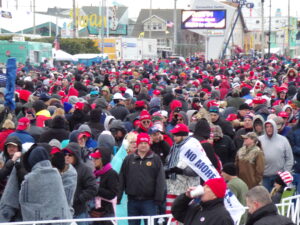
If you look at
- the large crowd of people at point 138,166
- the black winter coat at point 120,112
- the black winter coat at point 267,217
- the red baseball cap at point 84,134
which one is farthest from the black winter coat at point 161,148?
the black winter coat at point 120,112

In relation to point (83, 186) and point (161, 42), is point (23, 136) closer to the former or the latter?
point (83, 186)

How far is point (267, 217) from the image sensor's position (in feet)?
21.8

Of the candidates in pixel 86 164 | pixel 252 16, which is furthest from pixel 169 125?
pixel 252 16

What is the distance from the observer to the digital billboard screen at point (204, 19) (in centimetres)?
7006

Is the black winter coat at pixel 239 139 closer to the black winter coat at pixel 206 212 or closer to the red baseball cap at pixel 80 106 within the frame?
the red baseball cap at pixel 80 106

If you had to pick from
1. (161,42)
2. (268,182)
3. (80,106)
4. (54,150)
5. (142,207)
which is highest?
(54,150)

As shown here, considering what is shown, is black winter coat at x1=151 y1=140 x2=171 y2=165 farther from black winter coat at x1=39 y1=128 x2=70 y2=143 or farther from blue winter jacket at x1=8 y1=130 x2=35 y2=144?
blue winter jacket at x1=8 y1=130 x2=35 y2=144

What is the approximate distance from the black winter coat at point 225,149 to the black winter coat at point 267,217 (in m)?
5.08

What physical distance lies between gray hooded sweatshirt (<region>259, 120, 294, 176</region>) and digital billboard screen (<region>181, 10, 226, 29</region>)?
5842 cm

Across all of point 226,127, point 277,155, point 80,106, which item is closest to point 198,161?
point 277,155

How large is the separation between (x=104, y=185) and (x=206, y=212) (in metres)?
2.83

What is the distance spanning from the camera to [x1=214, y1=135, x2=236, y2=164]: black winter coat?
1184 centimetres

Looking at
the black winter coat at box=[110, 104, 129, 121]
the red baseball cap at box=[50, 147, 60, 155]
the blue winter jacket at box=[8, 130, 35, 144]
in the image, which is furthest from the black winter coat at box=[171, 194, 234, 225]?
the black winter coat at box=[110, 104, 129, 121]

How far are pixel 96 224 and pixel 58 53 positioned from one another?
5037 centimetres
